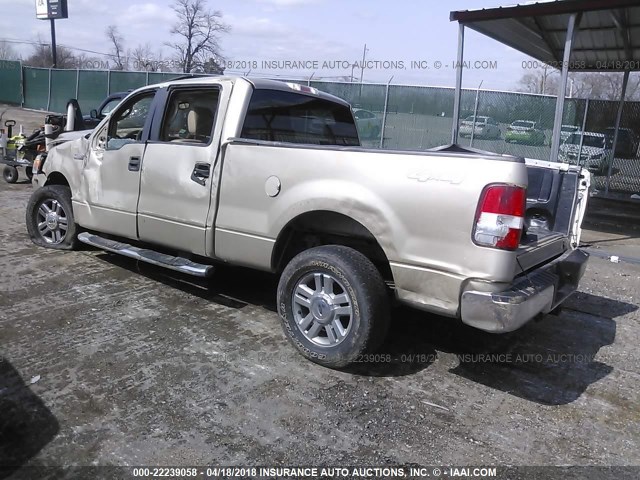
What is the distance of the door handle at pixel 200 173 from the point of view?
445cm

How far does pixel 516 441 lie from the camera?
3162 millimetres

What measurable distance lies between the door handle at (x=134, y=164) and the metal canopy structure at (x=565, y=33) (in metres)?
6.45

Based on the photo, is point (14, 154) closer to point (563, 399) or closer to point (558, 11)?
point (558, 11)

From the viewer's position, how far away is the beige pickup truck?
3244 mm

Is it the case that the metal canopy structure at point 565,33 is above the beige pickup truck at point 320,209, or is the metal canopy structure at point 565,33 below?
above

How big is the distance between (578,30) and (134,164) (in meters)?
9.45

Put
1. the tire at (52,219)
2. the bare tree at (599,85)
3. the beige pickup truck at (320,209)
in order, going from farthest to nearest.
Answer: the bare tree at (599,85) → the tire at (52,219) → the beige pickup truck at (320,209)

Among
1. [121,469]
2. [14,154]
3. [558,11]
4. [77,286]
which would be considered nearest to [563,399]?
[121,469]

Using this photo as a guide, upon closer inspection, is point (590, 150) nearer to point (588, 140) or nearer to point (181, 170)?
point (588, 140)

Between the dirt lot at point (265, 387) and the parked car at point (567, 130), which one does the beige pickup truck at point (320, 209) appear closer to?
the dirt lot at point (265, 387)

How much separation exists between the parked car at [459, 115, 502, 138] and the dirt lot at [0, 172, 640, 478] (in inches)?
365

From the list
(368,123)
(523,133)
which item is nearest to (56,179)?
(368,123)

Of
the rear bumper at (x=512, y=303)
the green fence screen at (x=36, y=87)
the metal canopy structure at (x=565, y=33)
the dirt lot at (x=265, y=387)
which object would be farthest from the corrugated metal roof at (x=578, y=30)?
the green fence screen at (x=36, y=87)

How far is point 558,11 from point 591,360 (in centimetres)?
630
